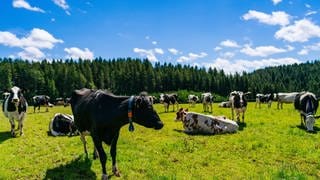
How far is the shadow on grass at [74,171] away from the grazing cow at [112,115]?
38.3 inches

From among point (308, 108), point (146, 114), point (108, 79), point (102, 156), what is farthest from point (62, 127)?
point (108, 79)

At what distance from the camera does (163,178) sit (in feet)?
34.9

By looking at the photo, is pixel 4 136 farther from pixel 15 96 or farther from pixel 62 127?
pixel 62 127

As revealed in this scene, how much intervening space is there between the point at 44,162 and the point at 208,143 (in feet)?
26.0

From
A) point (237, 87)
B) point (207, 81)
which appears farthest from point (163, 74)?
point (237, 87)

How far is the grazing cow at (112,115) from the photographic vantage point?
10.2 meters

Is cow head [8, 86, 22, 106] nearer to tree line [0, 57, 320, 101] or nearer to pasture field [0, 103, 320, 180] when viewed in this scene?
pasture field [0, 103, 320, 180]

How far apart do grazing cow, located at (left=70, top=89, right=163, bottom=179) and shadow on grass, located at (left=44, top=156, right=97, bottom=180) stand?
3.19 ft

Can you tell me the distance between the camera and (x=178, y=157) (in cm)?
1409

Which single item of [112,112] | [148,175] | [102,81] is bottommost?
[148,175]

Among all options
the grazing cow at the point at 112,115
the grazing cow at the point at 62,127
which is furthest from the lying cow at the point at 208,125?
the grazing cow at the point at 112,115

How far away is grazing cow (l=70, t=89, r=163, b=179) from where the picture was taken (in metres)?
10.2

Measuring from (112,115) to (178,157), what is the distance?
4.47m

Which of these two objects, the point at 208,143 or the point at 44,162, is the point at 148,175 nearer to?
the point at 44,162
